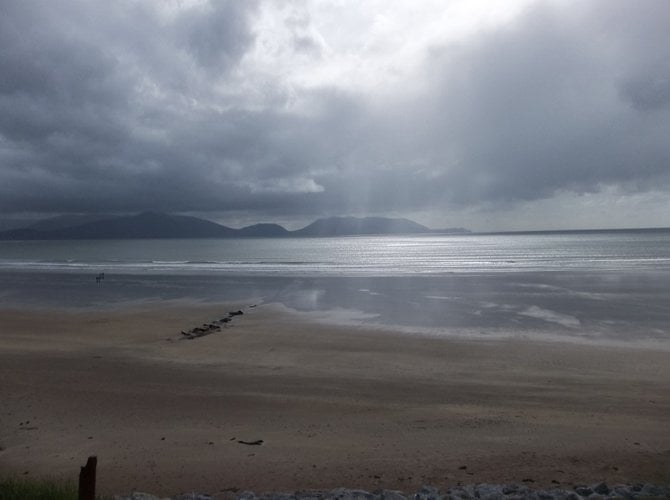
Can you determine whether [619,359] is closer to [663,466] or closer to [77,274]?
[663,466]

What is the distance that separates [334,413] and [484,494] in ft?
13.1

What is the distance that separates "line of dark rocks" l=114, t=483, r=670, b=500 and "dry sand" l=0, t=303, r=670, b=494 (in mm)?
437

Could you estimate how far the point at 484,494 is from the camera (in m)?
6.03

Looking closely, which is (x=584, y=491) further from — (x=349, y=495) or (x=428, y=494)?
(x=349, y=495)

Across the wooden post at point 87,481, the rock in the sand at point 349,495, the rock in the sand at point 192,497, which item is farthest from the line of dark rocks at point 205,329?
the wooden post at point 87,481

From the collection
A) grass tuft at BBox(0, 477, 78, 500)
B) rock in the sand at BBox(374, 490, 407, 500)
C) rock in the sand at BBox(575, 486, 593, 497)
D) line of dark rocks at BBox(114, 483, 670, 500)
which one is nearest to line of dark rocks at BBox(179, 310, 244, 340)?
grass tuft at BBox(0, 477, 78, 500)

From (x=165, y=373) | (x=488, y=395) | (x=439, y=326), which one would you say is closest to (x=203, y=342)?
(x=165, y=373)

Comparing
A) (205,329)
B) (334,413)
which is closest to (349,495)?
(334,413)

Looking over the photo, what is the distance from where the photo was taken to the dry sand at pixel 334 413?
711 centimetres

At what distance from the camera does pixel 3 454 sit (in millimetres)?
7953

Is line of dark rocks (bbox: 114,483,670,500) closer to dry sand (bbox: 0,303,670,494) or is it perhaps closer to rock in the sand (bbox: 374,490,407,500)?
rock in the sand (bbox: 374,490,407,500)

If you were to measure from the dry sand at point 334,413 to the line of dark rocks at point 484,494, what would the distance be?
0.44m

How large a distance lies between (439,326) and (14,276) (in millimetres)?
42124

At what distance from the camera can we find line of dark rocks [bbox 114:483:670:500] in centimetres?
584
